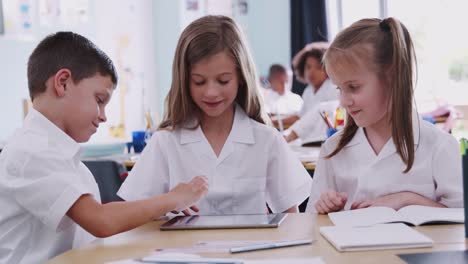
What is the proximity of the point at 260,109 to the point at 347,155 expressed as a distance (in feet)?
1.35

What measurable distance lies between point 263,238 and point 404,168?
20.4 inches

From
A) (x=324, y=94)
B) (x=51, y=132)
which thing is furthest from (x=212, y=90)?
(x=324, y=94)

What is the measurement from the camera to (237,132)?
6.40 feet

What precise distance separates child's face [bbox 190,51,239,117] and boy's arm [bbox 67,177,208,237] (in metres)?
0.46

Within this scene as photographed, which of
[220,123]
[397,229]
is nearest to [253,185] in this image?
[220,123]

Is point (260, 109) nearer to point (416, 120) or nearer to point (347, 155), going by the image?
point (347, 155)

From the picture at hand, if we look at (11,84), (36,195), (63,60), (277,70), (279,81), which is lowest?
(279,81)

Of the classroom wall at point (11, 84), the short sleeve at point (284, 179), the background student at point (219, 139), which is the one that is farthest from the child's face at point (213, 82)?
the classroom wall at point (11, 84)

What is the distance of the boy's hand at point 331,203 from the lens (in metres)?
1.46

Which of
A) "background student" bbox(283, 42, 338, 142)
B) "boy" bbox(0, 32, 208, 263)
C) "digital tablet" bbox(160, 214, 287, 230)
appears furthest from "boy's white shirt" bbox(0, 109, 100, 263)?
"background student" bbox(283, 42, 338, 142)

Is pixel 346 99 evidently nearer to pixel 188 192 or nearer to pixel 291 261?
pixel 188 192

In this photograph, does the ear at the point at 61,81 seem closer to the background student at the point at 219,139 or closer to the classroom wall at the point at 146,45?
the background student at the point at 219,139

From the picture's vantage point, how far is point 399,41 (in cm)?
160

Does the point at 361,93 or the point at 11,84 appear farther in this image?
the point at 11,84
